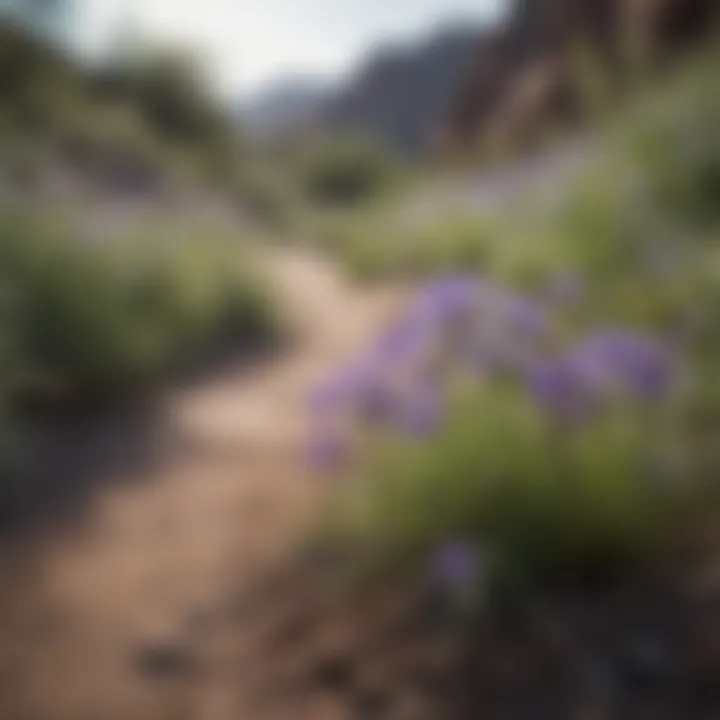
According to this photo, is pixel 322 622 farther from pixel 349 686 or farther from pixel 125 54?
pixel 125 54

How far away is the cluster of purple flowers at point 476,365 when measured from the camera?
166 centimetres

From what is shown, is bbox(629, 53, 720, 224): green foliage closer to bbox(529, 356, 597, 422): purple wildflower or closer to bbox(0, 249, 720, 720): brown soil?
bbox(0, 249, 720, 720): brown soil

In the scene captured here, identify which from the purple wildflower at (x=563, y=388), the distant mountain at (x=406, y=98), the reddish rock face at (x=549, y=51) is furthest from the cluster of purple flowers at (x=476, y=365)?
the reddish rock face at (x=549, y=51)

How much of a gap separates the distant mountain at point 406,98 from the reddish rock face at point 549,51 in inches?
9.4

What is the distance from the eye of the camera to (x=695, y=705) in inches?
55.8

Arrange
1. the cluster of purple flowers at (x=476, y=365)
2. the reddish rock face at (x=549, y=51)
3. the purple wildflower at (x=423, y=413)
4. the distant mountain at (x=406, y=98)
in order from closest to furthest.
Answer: the cluster of purple flowers at (x=476, y=365)
the purple wildflower at (x=423, y=413)
the distant mountain at (x=406, y=98)
the reddish rock face at (x=549, y=51)

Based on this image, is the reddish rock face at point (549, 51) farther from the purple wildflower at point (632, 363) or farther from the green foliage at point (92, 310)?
the purple wildflower at point (632, 363)

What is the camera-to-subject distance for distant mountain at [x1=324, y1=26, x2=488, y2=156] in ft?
14.2

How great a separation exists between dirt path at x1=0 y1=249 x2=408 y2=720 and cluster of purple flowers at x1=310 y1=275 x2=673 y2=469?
1.40 feet

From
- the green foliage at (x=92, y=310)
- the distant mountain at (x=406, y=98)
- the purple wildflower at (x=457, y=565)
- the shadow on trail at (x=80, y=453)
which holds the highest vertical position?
the distant mountain at (x=406, y=98)

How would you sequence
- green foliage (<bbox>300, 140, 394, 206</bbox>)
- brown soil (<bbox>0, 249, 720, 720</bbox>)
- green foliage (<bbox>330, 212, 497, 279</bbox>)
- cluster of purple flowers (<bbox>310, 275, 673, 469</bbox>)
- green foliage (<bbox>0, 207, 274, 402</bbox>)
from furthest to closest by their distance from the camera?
green foliage (<bbox>300, 140, 394, 206</bbox>) < green foliage (<bbox>330, 212, 497, 279</bbox>) < green foliage (<bbox>0, 207, 274, 402</bbox>) < cluster of purple flowers (<bbox>310, 275, 673, 469</bbox>) < brown soil (<bbox>0, 249, 720, 720</bbox>)

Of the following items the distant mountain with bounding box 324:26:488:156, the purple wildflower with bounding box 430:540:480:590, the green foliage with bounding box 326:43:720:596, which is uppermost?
the distant mountain with bounding box 324:26:488:156

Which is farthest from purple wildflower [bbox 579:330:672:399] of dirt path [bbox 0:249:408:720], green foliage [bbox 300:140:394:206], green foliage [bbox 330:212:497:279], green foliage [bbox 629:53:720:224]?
green foliage [bbox 300:140:394:206]

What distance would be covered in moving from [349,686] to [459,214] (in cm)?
590
